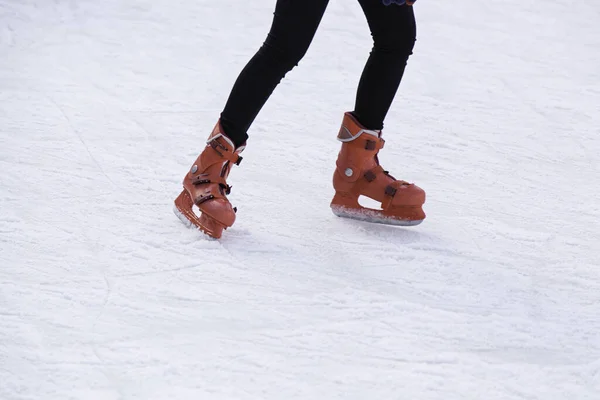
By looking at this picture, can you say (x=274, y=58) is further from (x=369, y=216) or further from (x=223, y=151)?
(x=369, y=216)

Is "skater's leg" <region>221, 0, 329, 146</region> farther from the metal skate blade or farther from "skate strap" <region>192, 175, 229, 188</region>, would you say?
the metal skate blade

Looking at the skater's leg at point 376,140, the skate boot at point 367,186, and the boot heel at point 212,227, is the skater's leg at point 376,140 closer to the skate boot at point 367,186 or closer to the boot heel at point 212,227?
the skate boot at point 367,186

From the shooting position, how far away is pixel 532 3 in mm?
5195

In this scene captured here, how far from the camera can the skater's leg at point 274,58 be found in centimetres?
187

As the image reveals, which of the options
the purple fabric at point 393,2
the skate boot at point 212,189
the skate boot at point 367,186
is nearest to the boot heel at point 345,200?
the skate boot at point 367,186

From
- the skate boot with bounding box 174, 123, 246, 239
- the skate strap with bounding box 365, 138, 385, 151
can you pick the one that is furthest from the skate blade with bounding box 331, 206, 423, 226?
the skate boot with bounding box 174, 123, 246, 239

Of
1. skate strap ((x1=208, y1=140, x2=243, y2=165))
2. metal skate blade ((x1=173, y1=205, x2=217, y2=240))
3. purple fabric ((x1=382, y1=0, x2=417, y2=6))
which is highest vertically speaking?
purple fabric ((x1=382, y1=0, x2=417, y2=6))

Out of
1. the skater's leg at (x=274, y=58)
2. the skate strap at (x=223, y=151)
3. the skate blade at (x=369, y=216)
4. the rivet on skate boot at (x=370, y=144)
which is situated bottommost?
the skate blade at (x=369, y=216)

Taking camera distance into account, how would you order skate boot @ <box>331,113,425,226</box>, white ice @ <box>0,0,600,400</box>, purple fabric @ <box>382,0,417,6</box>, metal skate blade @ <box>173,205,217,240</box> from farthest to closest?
skate boot @ <box>331,113,425,226</box> → metal skate blade @ <box>173,205,217,240</box> → purple fabric @ <box>382,0,417,6</box> → white ice @ <box>0,0,600,400</box>

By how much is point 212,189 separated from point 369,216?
0.42 metres

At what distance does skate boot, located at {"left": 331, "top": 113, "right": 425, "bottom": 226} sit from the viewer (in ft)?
6.89

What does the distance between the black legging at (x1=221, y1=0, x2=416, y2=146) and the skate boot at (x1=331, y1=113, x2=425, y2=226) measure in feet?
0.13

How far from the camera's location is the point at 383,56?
6.72ft

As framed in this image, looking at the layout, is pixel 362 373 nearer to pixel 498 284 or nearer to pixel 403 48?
pixel 498 284
